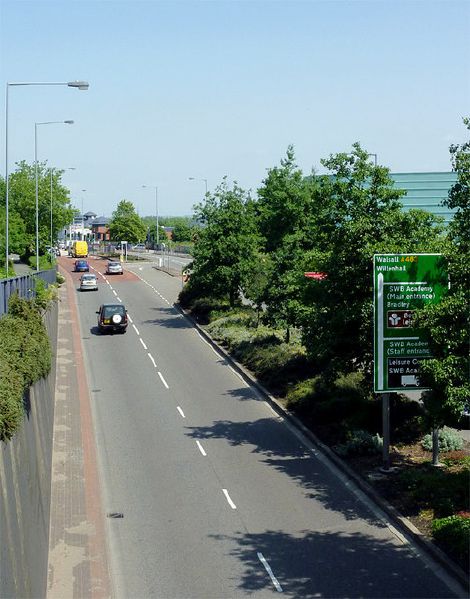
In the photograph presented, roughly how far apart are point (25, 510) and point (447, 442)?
13.5 meters

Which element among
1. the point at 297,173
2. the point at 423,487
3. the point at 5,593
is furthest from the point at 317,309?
the point at 297,173

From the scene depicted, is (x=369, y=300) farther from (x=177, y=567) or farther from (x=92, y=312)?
(x=92, y=312)

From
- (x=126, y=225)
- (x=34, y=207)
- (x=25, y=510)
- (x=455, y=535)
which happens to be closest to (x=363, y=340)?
(x=455, y=535)

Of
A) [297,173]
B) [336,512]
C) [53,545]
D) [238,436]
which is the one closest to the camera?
[53,545]

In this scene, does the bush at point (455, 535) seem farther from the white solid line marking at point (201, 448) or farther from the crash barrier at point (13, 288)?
the crash barrier at point (13, 288)

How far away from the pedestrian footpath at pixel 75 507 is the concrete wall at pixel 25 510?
0.43 metres

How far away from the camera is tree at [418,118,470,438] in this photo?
16.5 metres

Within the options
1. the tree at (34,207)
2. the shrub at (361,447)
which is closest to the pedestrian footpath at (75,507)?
the shrub at (361,447)

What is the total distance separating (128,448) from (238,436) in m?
3.68

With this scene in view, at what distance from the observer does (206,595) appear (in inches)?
559

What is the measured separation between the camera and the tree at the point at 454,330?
16516 millimetres

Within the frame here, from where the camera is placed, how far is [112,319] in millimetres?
45250

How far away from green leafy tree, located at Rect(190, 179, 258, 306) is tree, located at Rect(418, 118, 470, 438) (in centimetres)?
2901

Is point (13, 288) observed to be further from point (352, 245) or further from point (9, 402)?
point (9, 402)
